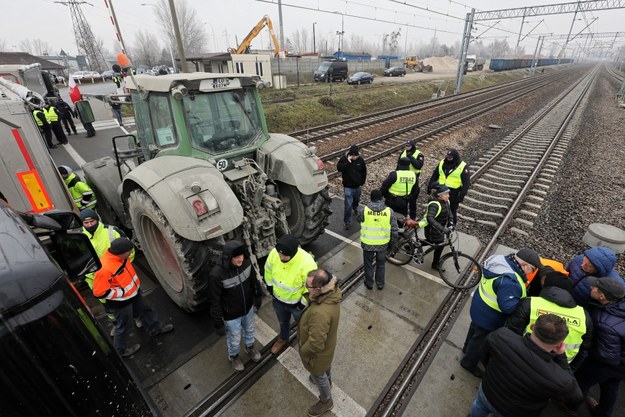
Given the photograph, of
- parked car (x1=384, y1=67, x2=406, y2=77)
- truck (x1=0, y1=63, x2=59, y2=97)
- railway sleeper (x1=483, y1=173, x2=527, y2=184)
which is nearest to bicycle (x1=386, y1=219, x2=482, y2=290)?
railway sleeper (x1=483, y1=173, x2=527, y2=184)

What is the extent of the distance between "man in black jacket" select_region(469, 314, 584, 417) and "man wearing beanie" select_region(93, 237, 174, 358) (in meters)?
3.71

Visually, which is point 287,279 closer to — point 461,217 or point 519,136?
point 461,217

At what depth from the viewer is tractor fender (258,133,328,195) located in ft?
15.8

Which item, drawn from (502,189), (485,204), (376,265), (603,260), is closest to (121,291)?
(376,265)

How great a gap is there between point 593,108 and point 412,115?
1424cm

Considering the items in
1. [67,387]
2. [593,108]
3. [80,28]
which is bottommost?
[593,108]

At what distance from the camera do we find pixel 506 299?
10.0ft

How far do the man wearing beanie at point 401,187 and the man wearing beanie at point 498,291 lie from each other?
97.1 inches

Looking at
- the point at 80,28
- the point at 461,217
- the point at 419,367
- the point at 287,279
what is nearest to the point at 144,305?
the point at 287,279

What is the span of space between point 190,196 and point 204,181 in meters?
0.30

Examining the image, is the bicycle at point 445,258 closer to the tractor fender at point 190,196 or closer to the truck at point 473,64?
the tractor fender at point 190,196

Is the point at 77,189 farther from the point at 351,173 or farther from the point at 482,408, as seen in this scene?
the point at 482,408

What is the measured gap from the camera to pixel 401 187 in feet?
Result: 18.5

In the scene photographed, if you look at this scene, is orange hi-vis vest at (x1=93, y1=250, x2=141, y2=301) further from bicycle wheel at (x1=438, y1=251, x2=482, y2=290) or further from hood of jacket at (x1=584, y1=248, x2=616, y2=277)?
hood of jacket at (x1=584, y1=248, x2=616, y2=277)
